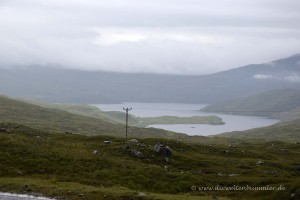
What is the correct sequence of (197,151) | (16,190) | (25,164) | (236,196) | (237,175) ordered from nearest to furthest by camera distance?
1. (16,190)
2. (236,196)
3. (25,164)
4. (237,175)
5. (197,151)

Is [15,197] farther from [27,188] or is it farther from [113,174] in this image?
[113,174]

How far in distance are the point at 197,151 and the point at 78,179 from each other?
142ft

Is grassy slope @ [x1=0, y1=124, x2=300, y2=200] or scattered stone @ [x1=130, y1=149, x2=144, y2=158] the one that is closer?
grassy slope @ [x1=0, y1=124, x2=300, y2=200]

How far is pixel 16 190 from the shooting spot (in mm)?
45000

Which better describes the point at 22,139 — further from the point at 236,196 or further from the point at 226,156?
the point at 226,156

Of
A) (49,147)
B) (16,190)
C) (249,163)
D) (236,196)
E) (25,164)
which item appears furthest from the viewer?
(249,163)

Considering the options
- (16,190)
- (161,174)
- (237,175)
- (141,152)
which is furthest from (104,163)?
(237,175)

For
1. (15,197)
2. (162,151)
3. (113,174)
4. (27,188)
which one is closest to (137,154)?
(162,151)

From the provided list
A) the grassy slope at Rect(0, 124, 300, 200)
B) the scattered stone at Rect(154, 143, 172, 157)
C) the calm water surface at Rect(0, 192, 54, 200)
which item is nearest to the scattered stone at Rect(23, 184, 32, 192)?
the grassy slope at Rect(0, 124, 300, 200)

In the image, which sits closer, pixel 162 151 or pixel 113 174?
pixel 113 174

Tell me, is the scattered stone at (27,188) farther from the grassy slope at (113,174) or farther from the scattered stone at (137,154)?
the scattered stone at (137,154)

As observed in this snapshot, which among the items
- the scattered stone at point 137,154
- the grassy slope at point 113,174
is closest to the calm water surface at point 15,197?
the grassy slope at point 113,174

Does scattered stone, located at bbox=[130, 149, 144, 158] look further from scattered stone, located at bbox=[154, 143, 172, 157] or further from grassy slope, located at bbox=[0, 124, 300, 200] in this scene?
scattered stone, located at bbox=[154, 143, 172, 157]

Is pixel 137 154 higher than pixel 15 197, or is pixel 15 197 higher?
pixel 137 154
